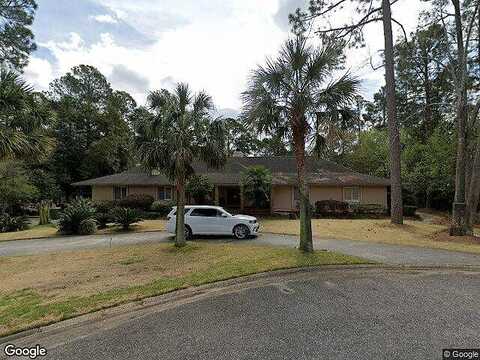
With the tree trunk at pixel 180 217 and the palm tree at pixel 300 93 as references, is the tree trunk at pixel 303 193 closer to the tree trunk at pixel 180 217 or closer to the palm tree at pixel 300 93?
the palm tree at pixel 300 93

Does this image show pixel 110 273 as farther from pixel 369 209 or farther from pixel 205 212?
pixel 369 209

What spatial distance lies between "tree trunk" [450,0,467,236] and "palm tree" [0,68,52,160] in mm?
17811

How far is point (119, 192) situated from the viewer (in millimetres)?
29875

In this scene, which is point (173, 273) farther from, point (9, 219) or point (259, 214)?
point (9, 219)

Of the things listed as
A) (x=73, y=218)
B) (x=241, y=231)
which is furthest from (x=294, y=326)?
(x=73, y=218)

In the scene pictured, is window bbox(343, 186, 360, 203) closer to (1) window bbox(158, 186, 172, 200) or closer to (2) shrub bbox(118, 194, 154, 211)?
(1) window bbox(158, 186, 172, 200)

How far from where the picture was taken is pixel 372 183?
26.3m

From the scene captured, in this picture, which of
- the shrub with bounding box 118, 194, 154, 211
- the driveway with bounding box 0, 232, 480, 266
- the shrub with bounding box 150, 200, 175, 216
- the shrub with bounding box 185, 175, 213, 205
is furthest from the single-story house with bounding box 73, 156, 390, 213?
the driveway with bounding box 0, 232, 480, 266

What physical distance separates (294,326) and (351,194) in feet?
78.1

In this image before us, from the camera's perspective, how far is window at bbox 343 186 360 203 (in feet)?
90.1

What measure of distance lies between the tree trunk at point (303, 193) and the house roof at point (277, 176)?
14.5 m

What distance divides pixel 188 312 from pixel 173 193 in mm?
23186

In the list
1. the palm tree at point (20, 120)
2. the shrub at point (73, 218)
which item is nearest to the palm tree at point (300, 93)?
the palm tree at point (20, 120)

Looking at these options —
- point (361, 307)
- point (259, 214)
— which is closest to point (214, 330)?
point (361, 307)
